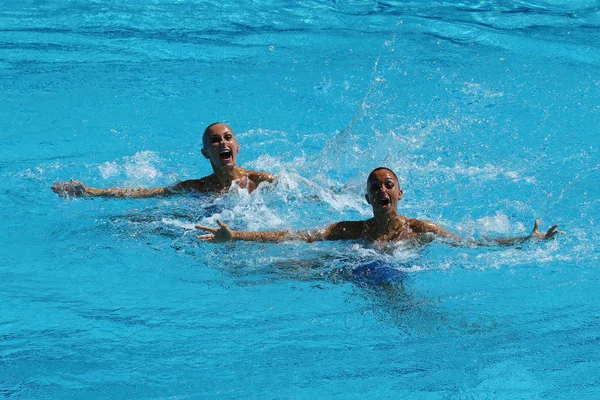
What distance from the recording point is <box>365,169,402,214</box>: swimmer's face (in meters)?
5.21

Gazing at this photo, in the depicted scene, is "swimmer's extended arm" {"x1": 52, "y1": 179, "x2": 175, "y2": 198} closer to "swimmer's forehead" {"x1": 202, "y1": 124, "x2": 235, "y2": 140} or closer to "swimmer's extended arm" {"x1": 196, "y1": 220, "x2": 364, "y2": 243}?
"swimmer's forehead" {"x1": 202, "y1": 124, "x2": 235, "y2": 140}

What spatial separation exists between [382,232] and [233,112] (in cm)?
305

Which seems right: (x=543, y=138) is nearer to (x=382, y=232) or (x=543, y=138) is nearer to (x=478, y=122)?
(x=478, y=122)

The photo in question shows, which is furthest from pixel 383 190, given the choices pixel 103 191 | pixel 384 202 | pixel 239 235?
pixel 103 191

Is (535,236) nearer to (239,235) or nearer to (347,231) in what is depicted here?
(347,231)

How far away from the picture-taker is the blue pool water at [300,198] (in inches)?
182

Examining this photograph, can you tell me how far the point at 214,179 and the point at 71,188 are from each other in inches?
41.8

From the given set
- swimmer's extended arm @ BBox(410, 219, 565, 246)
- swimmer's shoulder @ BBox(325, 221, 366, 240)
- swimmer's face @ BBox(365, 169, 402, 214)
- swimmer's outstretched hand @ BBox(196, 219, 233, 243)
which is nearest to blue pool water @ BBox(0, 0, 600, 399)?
swimmer's shoulder @ BBox(325, 221, 366, 240)

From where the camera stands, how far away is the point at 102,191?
614 cm

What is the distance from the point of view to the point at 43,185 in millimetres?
6660

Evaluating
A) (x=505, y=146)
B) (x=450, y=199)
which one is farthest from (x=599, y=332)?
(x=505, y=146)

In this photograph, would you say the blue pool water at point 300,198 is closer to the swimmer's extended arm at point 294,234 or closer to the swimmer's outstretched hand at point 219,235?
the swimmer's extended arm at point 294,234

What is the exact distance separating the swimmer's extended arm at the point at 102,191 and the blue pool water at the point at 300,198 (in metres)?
0.10

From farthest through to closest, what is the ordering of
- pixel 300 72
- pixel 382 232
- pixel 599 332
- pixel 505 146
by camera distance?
pixel 300 72, pixel 505 146, pixel 382 232, pixel 599 332
